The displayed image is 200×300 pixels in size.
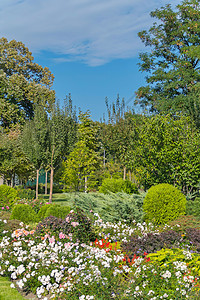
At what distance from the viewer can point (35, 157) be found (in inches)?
693

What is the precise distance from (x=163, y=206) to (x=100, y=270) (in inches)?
184

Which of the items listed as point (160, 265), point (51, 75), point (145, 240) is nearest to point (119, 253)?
point (145, 240)

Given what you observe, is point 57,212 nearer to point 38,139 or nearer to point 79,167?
point 38,139

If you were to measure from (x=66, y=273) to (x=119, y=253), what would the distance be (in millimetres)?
Result: 1054

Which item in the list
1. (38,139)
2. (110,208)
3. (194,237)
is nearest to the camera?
(194,237)

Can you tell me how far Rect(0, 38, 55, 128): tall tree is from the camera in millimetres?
27312

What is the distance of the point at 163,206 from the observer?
878cm

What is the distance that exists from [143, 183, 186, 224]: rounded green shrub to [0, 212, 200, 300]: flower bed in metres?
3.01

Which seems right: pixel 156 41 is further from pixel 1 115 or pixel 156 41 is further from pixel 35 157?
pixel 1 115

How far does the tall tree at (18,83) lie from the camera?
2731 centimetres

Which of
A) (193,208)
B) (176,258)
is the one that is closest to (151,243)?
(176,258)

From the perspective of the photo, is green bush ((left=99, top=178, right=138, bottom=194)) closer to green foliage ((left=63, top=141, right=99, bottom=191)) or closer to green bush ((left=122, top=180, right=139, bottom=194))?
green bush ((left=122, top=180, right=139, bottom=194))

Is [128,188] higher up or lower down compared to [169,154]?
lower down

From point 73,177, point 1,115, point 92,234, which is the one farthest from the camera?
point 1,115
